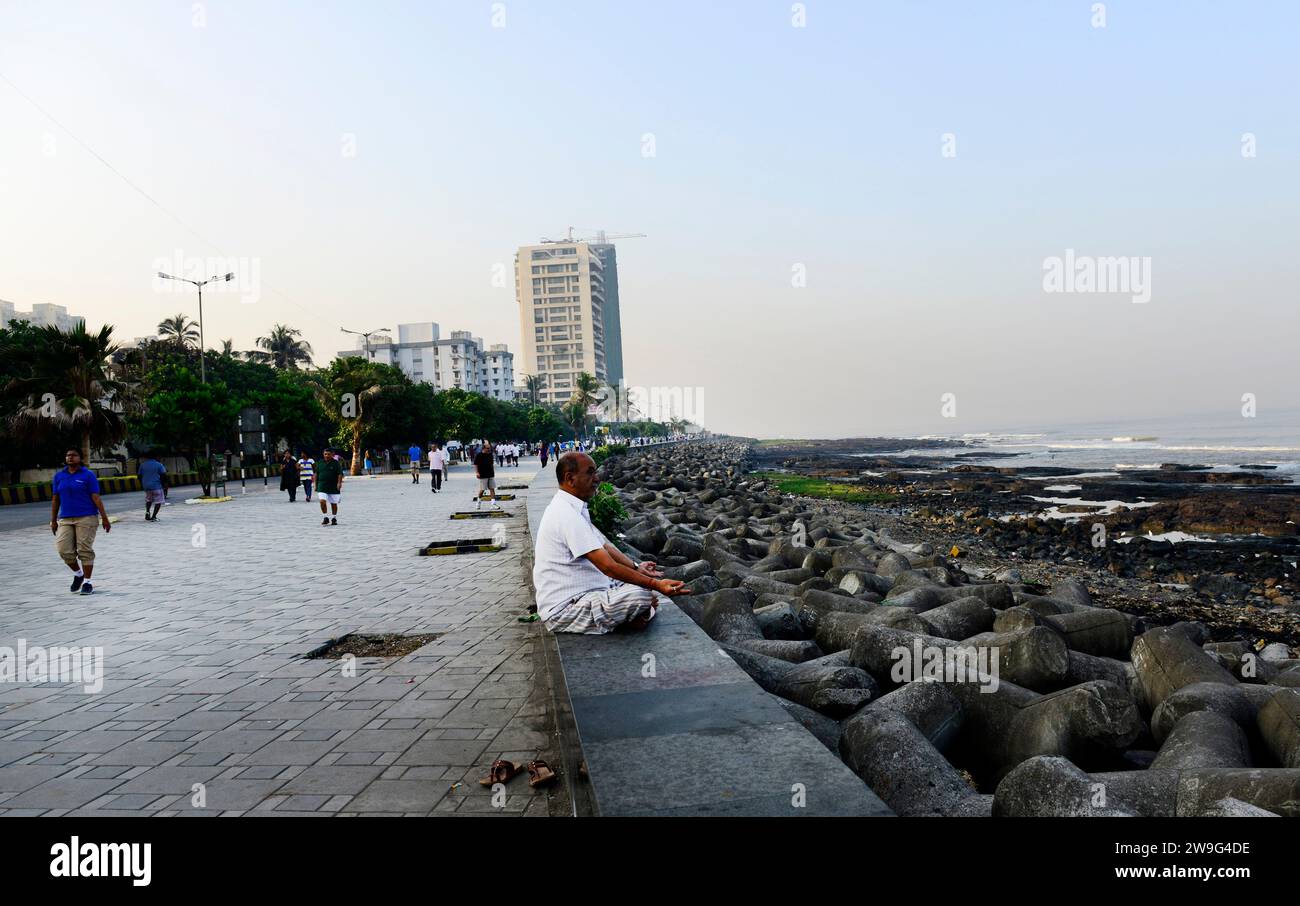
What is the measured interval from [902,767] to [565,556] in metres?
2.08

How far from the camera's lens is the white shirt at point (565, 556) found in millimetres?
4566

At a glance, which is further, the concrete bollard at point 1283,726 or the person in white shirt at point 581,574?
the person in white shirt at point 581,574

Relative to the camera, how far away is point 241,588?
31.3ft

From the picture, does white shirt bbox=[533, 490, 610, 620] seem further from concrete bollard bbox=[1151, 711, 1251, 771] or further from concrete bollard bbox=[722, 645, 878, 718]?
concrete bollard bbox=[1151, 711, 1251, 771]

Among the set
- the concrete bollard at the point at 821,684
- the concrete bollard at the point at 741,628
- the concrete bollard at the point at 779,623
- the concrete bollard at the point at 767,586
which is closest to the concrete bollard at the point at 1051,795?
the concrete bollard at the point at 821,684

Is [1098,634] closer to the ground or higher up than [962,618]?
closer to the ground

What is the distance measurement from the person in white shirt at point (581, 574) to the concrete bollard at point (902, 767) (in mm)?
1241

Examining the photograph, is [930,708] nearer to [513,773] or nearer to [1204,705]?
[1204,705]

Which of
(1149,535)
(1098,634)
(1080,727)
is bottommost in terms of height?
(1149,535)

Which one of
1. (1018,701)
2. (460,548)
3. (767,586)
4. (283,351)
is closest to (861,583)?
(767,586)

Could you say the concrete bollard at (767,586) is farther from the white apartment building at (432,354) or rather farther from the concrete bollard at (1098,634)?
the white apartment building at (432,354)

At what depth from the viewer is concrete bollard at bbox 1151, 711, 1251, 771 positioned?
12.0 feet

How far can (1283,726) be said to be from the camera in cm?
392
